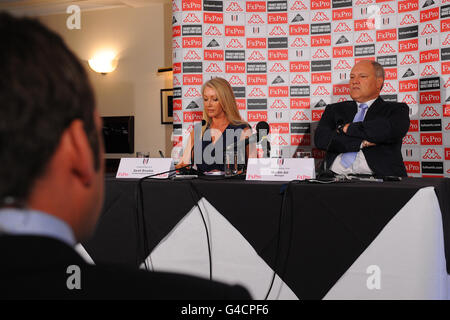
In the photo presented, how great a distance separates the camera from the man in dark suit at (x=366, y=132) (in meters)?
2.95

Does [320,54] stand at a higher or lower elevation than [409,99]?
higher

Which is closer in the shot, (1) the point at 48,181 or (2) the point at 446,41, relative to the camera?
(1) the point at 48,181

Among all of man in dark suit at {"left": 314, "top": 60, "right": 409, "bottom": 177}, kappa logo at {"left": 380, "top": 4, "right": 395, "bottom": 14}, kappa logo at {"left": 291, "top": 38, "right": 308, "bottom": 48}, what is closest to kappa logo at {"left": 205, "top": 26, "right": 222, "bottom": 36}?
kappa logo at {"left": 291, "top": 38, "right": 308, "bottom": 48}

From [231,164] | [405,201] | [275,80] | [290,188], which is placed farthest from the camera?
[275,80]

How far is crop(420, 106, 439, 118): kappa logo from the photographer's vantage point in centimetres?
402

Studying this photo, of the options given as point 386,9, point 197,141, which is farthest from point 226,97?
point 386,9

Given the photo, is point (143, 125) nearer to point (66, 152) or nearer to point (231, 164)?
point (231, 164)

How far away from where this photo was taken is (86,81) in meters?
0.43

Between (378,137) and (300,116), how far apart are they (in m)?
1.72

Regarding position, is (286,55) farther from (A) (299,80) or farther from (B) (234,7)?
(B) (234,7)

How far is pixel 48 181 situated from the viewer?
1.28 ft

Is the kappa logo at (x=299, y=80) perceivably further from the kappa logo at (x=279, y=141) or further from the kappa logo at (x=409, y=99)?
the kappa logo at (x=409, y=99)

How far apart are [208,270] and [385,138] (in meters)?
1.77
